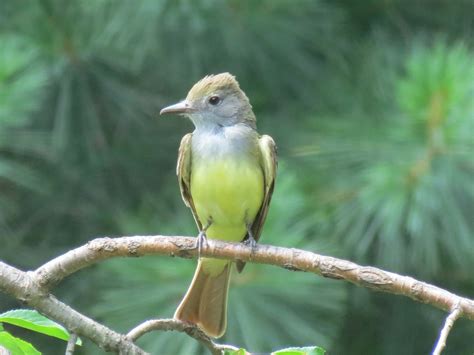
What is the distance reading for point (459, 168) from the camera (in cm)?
523

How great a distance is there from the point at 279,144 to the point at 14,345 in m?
3.90

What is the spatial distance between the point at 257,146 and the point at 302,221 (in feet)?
4.88

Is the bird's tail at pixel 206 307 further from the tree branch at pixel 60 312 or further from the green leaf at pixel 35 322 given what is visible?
the green leaf at pixel 35 322

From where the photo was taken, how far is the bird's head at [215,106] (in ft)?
12.9

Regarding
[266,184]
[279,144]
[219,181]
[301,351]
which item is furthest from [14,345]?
[279,144]

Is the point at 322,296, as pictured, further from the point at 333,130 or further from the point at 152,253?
the point at 152,253

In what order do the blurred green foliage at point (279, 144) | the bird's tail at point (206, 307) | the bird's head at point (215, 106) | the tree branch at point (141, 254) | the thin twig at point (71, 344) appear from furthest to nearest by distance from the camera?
the blurred green foliage at point (279, 144) < the bird's head at point (215, 106) < the bird's tail at point (206, 307) < the tree branch at point (141, 254) < the thin twig at point (71, 344)

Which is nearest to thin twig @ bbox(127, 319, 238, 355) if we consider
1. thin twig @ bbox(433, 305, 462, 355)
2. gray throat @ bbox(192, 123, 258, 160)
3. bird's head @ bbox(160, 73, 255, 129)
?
thin twig @ bbox(433, 305, 462, 355)

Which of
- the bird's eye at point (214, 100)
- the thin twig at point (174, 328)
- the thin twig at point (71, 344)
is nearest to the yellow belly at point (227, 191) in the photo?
the bird's eye at point (214, 100)

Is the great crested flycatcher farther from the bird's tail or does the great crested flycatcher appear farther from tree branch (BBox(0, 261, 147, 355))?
tree branch (BBox(0, 261, 147, 355))

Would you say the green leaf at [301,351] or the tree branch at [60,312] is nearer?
the green leaf at [301,351]

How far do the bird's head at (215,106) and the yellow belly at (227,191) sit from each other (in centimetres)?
29

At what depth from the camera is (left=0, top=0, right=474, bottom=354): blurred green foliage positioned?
200 inches

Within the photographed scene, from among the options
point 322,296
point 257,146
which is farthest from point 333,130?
point 257,146
